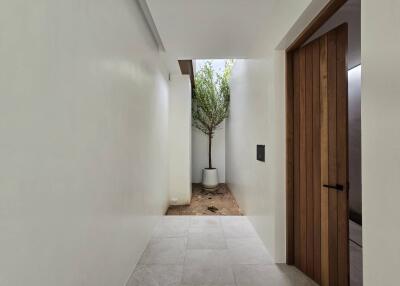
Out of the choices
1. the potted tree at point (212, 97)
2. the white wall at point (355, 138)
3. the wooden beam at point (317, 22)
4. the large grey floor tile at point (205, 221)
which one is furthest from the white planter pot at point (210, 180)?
the wooden beam at point (317, 22)

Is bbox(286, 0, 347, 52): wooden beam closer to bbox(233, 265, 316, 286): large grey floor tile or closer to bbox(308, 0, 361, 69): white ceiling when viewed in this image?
bbox(308, 0, 361, 69): white ceiling

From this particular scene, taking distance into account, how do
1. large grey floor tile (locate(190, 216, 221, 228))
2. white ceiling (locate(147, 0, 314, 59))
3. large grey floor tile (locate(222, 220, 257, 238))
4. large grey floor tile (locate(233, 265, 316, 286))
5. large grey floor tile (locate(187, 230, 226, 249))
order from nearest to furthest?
large grey floor tile (locate(233, 265, 316, 286)) → white ceiling (locate(147, 0, 314, 59)) → large grey floor tile (locate(187, 230, 226, 249)) → large grey floor tile (locate(222, 220, 257, 238)) → large grey floor tile (locate(190, 216, 221, 228))

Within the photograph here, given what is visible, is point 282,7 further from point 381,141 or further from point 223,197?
point 223,197

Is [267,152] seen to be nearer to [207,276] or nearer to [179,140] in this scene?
[207,276]

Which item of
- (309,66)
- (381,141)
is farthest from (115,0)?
(381,141)

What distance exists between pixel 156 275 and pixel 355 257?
1.95 meters

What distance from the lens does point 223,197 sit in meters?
4.72

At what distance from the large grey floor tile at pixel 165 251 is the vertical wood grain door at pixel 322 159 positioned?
1.15 metres

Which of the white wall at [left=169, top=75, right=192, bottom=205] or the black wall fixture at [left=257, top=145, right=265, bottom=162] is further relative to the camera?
the white wall at [left=169, top=75, right=192, bottom=205]

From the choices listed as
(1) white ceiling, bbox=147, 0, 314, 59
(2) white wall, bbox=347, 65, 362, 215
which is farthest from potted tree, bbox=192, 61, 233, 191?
(2) white wall, bbox=347, 65, 362, 215

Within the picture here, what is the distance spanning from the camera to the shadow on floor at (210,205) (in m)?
3.72

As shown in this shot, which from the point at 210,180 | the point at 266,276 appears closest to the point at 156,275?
the point at 266,276

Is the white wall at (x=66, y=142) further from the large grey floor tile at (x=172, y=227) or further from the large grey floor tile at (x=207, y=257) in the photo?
the large grey floor tile at (x=172, y=227)

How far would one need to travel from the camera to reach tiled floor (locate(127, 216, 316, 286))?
6.01ft
